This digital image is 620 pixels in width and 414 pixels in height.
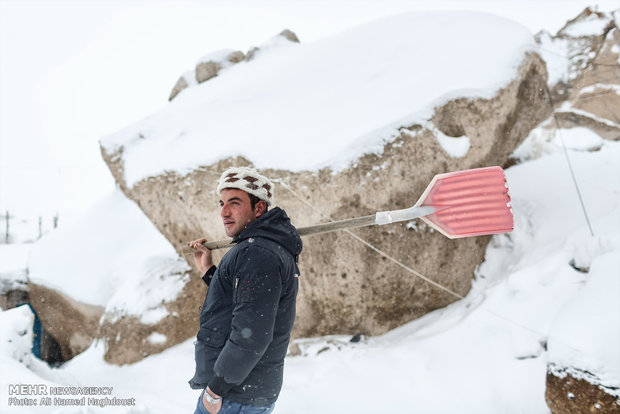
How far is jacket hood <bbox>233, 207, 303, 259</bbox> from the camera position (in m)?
1.50

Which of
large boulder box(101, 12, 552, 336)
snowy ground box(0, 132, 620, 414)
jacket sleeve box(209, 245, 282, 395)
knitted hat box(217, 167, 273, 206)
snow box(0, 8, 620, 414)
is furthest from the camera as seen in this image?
large boulder box(101, 12, 552, 336)

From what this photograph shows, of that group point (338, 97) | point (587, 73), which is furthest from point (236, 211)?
point (587, 73)

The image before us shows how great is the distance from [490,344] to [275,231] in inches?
105

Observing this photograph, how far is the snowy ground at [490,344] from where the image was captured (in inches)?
106

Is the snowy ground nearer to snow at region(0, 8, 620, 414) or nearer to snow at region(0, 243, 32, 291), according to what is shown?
snow at region(0, 8, 620, 414)

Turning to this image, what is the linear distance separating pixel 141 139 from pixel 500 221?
5783mm

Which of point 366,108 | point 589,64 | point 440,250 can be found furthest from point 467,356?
point 589,64

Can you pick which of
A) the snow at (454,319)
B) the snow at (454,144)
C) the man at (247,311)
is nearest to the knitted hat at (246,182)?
the man at (247,311)

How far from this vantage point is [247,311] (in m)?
1.31

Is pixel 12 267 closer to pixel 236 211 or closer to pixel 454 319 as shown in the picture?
pixel 454 319

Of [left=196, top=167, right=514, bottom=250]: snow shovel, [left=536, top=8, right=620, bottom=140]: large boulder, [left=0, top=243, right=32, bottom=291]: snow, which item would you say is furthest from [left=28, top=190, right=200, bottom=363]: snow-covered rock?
[left=536, top=8, right=620, bottom=140]: large boulder

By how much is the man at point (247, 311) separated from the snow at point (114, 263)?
443cm

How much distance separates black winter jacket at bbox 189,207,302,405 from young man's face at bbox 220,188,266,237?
0.42 feet

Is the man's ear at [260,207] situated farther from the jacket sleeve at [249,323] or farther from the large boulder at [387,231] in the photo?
the large boulder at [387,231]
